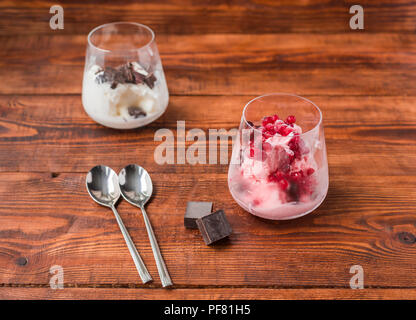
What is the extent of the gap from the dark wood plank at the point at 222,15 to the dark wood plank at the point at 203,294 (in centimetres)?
96

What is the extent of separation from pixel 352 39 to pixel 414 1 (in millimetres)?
288

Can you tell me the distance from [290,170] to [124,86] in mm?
447

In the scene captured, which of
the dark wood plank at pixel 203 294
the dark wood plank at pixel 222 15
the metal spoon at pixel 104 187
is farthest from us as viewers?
the dark wood plank at pixel 222 15

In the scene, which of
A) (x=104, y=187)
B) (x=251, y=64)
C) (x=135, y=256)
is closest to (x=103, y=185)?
(x=104, y=187)

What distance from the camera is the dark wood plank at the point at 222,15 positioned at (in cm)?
155

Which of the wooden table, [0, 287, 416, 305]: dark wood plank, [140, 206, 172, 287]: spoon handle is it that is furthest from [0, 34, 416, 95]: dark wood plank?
[0, 287, 416, 305]: dark wood plank

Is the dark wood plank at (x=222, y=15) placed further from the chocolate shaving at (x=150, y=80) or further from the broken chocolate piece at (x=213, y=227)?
the broken chocolate piece at (x=213, y=227)

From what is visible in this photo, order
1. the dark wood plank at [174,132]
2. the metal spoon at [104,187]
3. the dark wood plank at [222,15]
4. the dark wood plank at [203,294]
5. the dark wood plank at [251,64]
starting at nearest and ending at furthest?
the dark wood plank at [203,294]
the metal spoon at [104,187]
the dark wood plank at [174,132]
the dark wood plank at [251,64]
the dark wood plank at [222,15]

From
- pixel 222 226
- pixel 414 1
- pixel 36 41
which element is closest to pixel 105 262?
pixel 222 226

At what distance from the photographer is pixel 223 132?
1154 mm

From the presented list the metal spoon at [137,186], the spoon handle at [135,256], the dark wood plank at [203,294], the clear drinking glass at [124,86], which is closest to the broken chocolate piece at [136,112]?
the clear drinking glass at [124,86]

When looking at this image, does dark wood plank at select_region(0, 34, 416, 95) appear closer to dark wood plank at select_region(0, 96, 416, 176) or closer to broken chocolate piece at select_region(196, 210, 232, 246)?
dark wood plank at select_region(0, 96, 416, 176)

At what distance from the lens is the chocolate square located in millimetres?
909

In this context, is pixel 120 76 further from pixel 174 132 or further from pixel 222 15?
pixel 222 15
